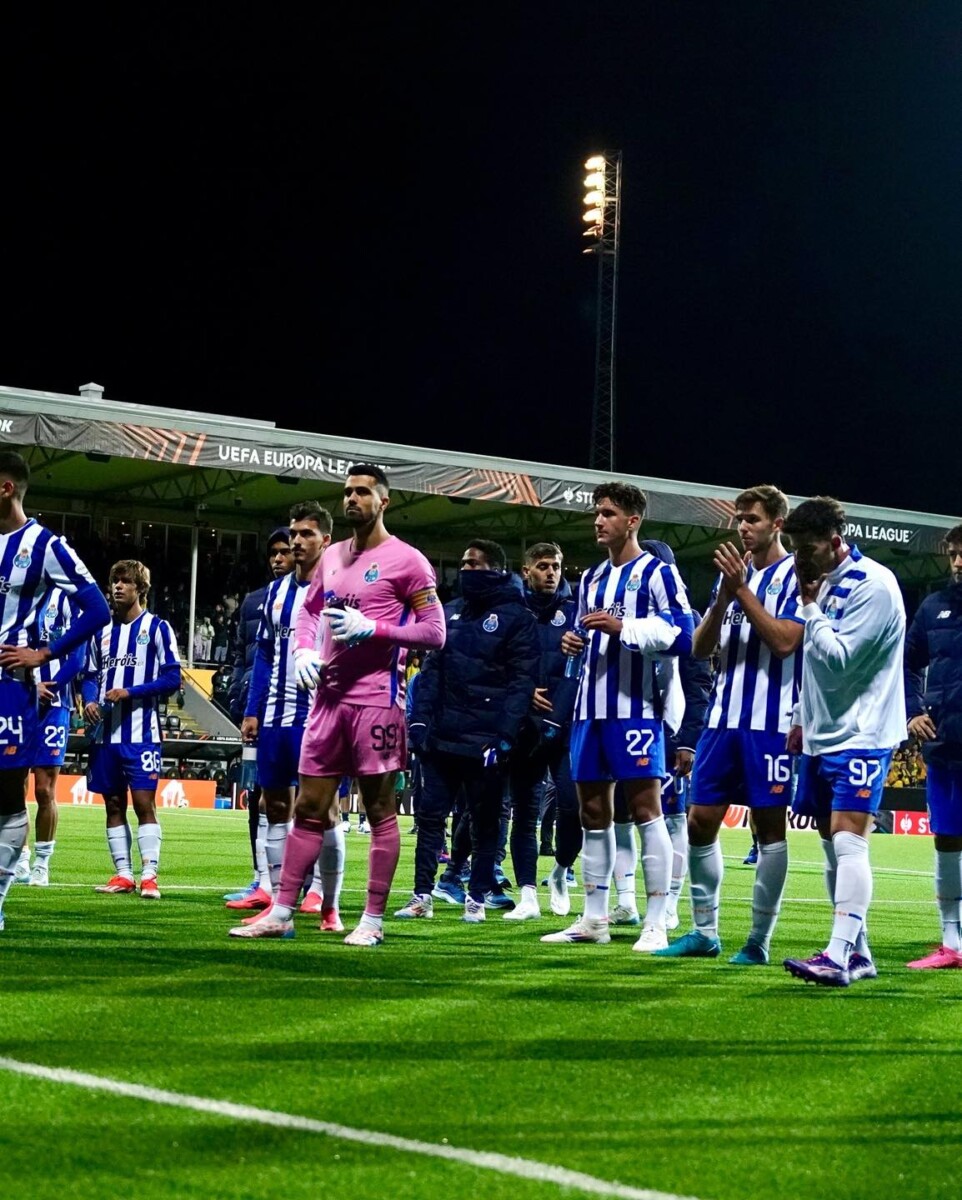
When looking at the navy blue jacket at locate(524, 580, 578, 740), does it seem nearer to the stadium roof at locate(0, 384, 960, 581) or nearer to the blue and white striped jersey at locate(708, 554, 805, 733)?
the blue and white striped jersey at locate(708, 554, 805, 733)

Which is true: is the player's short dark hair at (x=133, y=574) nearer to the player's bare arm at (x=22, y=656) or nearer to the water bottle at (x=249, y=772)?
the water bottle at (x=249, y=772)

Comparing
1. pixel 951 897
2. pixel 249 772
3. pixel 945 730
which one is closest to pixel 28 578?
pixel 249 772

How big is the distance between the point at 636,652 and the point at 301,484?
30.5 meters

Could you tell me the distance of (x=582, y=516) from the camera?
41.3 m

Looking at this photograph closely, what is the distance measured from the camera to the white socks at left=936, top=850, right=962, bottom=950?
314 inches

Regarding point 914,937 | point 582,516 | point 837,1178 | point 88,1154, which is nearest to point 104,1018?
point 88,1154

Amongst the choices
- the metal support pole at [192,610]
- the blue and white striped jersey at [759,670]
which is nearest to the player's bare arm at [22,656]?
the blue and white striped jersey at [759,670]

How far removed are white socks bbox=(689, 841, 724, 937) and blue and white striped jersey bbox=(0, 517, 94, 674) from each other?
3138 millimetres

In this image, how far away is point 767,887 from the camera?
7199mm

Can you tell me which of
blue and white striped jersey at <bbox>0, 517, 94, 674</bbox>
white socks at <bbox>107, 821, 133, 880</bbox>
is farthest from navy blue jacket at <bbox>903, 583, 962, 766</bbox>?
white socks at <bbox>107, 821, 133, 880</bbox>

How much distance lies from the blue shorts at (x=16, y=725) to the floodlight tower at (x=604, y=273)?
33210mm

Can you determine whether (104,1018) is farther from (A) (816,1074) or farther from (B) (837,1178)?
(B) (837,1178)

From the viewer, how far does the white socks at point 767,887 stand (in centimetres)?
720

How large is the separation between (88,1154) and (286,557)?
6860 mm
